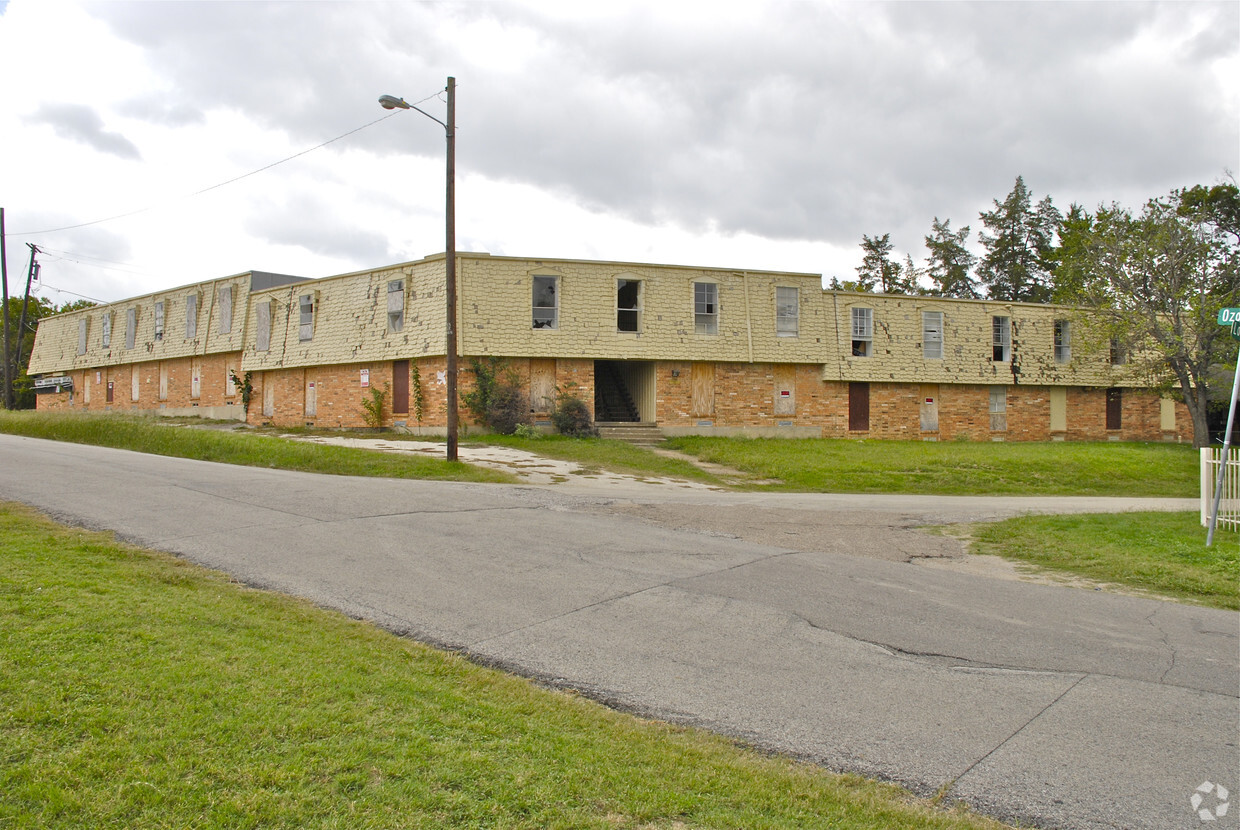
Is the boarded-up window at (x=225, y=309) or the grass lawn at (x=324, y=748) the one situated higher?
the boarded-up window at (x=225, y=309)

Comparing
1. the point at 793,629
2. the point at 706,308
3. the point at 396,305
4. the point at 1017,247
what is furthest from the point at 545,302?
the point at 1017,247

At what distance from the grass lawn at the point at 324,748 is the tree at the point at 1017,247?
6229 centimetres

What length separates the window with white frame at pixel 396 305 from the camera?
27.1 m

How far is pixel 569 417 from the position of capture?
2606 cm

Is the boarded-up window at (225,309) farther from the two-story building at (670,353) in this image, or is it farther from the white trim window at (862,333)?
the white trim window at (862,333)

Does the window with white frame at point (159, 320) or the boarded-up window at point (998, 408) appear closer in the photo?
the boarded-up window at point (998, 408)

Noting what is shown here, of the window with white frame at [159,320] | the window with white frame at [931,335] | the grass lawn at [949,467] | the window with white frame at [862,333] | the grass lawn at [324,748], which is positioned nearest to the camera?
the grass lawn at [324,748]

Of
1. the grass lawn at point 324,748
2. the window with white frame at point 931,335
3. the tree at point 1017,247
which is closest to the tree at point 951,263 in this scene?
the tree at point 1017,247

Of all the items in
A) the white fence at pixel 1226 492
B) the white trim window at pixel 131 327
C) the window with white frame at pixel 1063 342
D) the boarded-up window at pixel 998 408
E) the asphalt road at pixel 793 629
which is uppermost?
the white trim window at pixel 131 327

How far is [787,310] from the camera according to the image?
96.1 feet

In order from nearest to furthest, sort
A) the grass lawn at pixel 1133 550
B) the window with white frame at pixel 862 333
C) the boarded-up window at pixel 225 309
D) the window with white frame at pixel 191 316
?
the grass lawn at pixel 1133 550, the window with white frame at pixel 862 333, the boarded-up window at pixel 225 309, the window with white frame at pixel 191 316

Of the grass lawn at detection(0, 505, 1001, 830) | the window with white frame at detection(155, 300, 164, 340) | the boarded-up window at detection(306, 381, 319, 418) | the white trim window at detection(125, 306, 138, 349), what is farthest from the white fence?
the white trim window at detection(125, 306, 138, 349)

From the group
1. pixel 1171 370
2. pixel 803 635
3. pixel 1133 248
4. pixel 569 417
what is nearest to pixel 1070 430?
pixel 1171 370

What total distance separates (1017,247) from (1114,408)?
29314mm
